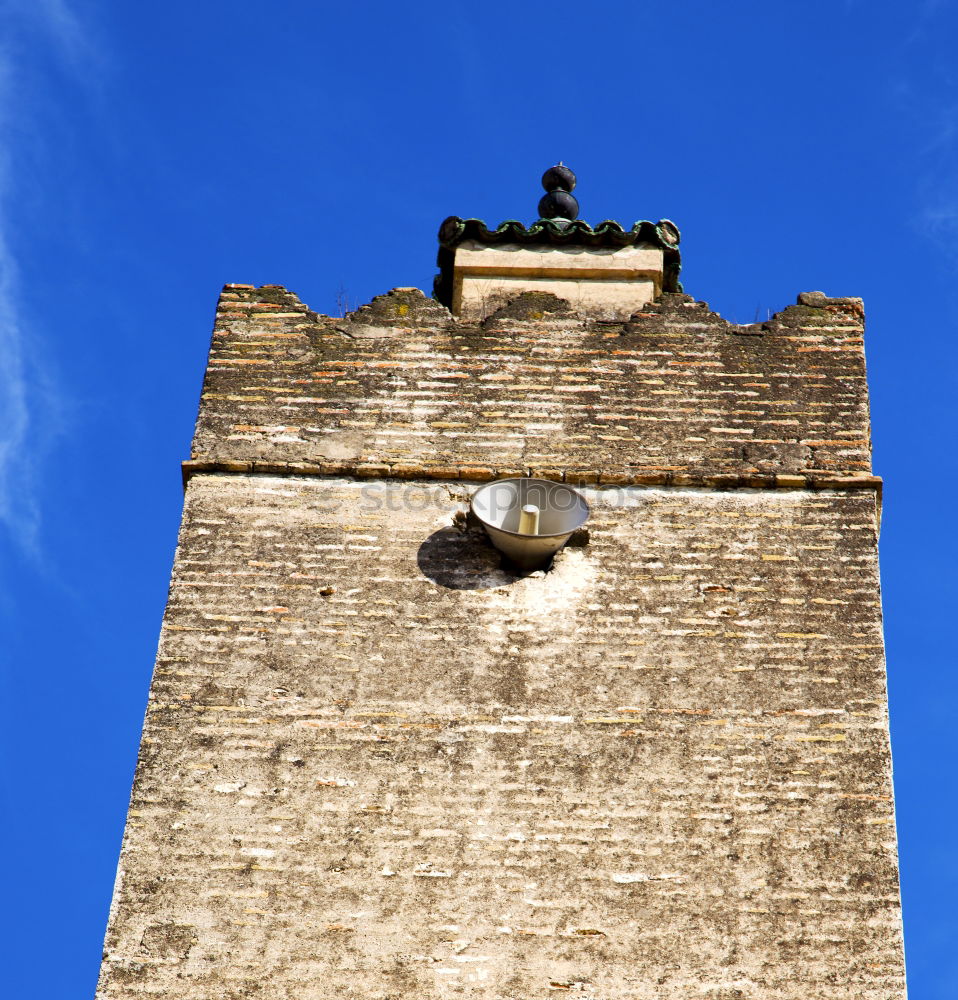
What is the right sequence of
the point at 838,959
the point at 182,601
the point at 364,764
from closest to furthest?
the point at 838,959, the point at 364,764, the point at 182,601

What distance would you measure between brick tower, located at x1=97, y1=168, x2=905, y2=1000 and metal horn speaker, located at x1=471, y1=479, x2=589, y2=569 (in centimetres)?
14

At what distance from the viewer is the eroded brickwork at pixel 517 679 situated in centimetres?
950

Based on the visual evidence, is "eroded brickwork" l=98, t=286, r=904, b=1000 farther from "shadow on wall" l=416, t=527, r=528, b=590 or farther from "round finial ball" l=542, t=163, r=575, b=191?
"round finial ball" l=542, t=163, r=575, b=191

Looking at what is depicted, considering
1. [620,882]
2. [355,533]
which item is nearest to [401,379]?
[355,533]

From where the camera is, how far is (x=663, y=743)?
10.2 metres

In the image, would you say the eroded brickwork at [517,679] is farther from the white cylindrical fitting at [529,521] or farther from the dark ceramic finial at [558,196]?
the dark ceramic finial at [558,196]

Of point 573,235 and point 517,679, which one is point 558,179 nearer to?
point 573,235

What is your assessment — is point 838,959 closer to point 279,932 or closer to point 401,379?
point 279,932

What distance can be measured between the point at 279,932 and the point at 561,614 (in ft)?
7.40

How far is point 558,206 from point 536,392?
8.60 ft

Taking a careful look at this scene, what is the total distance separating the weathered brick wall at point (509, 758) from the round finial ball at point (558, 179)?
359cm

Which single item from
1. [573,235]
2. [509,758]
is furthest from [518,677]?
[573,235]

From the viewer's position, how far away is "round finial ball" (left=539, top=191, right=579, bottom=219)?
14.1 m

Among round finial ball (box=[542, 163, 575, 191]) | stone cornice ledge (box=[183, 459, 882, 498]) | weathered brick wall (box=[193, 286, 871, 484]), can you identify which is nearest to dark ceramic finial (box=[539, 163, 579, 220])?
round finial ball (box=[542, 163, 575, 191])
